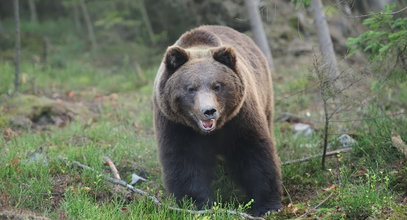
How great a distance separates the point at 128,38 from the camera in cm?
1812

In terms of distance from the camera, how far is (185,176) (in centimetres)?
539

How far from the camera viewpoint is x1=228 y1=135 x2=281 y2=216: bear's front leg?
5457 mm

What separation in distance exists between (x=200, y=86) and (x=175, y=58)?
513mm

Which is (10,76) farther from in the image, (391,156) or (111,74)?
(391,156)

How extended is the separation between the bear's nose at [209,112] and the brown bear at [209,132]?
0.24 meters

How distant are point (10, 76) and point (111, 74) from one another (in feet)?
10.9

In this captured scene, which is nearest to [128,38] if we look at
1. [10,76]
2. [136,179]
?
[10,76]

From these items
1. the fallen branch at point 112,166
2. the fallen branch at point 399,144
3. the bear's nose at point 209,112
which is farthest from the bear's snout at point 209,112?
the fallen branch at point 399,144

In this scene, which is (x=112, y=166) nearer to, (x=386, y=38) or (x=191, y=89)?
(x=191, y=89)

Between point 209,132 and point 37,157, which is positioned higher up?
point 209,132

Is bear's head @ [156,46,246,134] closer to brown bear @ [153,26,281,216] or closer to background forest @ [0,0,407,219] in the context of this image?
brown bear @ [153,26,281,216]

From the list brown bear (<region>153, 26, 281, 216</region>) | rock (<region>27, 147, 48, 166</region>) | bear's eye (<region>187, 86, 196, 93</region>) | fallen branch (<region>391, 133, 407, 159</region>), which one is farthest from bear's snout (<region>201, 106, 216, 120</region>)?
fallen branch (<region>391, 133, 407, 159</region>)

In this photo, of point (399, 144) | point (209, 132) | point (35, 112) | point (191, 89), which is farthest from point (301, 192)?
point (35, 112)

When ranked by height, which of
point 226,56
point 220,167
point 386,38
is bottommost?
point 220,167
